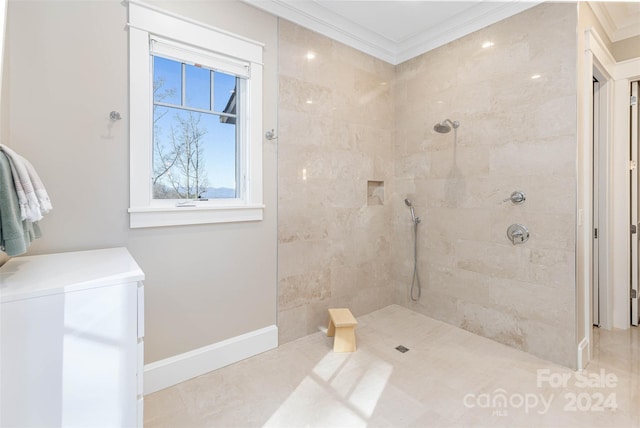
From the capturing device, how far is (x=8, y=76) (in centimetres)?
146

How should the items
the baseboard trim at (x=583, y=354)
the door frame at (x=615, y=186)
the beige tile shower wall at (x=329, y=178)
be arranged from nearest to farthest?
the baseboard trim at (x=583, y=354) → the beige tile shower wall at (x=329, y=178) → the door frame at (x=615, y=186)

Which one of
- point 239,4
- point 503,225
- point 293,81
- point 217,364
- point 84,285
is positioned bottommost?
point 217,364

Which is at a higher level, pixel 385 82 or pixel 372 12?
pixel 372 12

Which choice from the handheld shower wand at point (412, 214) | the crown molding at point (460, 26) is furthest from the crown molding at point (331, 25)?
the handheld shower wand at point (412, 214)

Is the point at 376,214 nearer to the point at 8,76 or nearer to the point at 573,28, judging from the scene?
the point at 573,28

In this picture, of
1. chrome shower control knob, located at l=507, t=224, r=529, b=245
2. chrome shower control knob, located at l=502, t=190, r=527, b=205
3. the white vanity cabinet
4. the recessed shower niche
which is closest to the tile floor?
the white vanity cabinet

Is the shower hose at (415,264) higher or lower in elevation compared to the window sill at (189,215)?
lower

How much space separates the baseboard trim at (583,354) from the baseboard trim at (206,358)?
212 centimetres

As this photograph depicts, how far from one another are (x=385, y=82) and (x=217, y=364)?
2936mm

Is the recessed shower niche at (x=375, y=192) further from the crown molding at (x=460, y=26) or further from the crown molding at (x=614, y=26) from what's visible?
the crown molding at (x=614, y=26)

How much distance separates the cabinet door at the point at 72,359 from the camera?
980mm

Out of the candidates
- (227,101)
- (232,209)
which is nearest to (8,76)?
(227,101)

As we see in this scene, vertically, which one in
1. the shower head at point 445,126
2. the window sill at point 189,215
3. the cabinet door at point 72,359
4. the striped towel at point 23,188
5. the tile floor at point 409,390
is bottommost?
the tile floor at point 409,390

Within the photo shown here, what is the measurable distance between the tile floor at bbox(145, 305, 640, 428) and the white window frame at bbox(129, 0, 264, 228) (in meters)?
1.05
